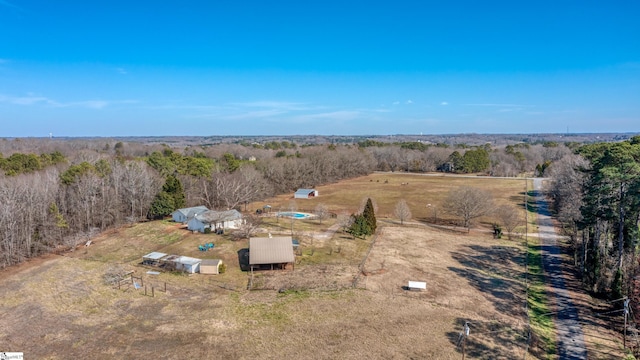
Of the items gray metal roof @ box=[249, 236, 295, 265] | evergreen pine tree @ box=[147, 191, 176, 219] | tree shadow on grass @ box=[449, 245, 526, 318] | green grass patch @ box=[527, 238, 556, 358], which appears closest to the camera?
green grass patch @ box=[527, 238, 556, 358]

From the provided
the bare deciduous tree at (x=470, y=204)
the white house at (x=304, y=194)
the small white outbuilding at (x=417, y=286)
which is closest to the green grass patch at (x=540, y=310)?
the small white outbuilding at (x=417, y=286)

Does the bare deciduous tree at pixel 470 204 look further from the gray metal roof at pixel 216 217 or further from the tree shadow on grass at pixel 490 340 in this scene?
the gray metal roof at pixel 216 217

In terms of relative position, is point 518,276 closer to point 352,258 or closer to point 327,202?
point 352,258

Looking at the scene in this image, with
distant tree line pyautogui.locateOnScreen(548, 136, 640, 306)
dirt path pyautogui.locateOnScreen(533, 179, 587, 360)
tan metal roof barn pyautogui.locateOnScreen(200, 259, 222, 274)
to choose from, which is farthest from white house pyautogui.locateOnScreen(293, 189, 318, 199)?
distant tree line pyautogui.locateOnScreen(548, 136, 640, 306)

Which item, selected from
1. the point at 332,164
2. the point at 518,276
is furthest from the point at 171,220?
the point at 332,164

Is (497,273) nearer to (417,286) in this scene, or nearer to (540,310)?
(540,310)

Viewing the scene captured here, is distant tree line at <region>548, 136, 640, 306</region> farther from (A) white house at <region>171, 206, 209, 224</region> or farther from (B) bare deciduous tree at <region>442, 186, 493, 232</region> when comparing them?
(A) white house at <region>171, 206, 209, 224</region>
